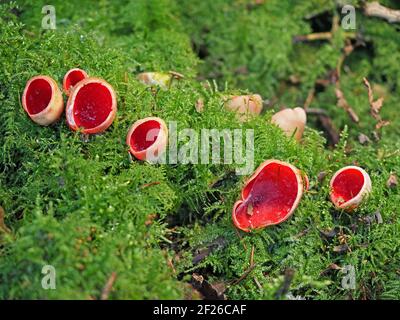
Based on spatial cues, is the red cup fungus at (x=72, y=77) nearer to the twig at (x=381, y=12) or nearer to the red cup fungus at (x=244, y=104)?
the red cup fungus at (x=244, y=104)

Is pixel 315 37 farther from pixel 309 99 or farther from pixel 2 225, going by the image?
pixel 2 225

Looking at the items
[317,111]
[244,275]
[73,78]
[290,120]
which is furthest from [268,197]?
[317,111]

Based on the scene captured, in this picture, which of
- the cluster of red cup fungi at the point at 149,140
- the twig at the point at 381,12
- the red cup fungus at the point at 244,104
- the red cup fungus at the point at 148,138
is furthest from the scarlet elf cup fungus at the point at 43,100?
the twig at the point at 381,12

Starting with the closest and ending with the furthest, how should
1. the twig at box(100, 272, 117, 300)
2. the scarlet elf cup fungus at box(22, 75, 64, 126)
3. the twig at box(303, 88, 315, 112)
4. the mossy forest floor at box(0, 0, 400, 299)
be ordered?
1. the twig at box(100, 272, 117, 300)
2. the mossy forest floor at box(0, 0, 400, 299)
3. the scarlet elf cup fungus at box(22, 75, 64, 126)
4. the twig at box(303, 88, 315, 112)

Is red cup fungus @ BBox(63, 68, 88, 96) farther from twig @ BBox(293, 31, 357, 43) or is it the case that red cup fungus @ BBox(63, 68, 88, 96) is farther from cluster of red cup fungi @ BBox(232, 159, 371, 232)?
twig @ BBox(293, 31, 357, 43)

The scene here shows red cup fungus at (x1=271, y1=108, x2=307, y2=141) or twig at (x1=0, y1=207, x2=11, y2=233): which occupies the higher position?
red cup fungus at (x1=271, y1=108, x2=307, y2=141)

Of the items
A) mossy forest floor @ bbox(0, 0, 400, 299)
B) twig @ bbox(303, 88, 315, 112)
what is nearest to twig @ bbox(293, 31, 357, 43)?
twig @ bbox(303, 88, 315, 112)
